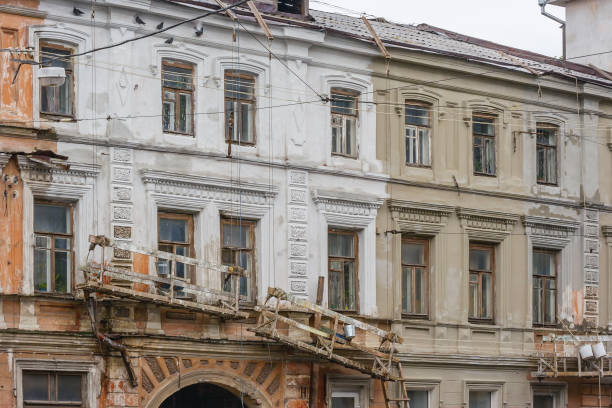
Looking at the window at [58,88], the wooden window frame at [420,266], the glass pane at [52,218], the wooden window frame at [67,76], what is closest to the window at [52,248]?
the glass pane at [52,218]

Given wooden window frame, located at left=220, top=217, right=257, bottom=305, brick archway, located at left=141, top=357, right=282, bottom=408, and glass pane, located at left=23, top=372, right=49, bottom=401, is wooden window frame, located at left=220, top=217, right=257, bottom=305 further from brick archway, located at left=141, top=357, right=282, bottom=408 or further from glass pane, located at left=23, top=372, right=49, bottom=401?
glass pane, located at left=23, top=372, right=49, bottom=401

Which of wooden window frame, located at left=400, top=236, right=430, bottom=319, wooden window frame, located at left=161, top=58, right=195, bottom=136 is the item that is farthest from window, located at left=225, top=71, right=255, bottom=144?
wooden window frame, located at left=400, top=236, right=430, bottom=319

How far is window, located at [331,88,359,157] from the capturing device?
35.4m

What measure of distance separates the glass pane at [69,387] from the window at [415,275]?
8704mm

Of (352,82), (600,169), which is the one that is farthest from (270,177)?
(600,169)

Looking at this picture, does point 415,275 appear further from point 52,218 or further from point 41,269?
point 41,269

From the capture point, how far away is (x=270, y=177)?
33812 millimetres

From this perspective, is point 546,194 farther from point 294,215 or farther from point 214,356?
point 214,356

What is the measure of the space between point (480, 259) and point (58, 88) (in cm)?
1181

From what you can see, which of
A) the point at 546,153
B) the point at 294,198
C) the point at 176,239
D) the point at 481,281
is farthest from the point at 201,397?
the point at 546,153

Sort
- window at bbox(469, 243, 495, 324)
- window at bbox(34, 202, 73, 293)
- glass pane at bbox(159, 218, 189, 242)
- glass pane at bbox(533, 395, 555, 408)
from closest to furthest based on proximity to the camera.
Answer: window at bbox(34, 202, 73, 293), glass pane at bbox(159, 218, 189, 242), window at bbox(469, 243, 495, 324), glass pane at bbox(533, 395, 555, 408)

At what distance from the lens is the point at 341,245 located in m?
35.2

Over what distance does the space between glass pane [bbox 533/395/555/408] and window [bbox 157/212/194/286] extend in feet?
33.8

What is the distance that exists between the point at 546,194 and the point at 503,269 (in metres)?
2.48
